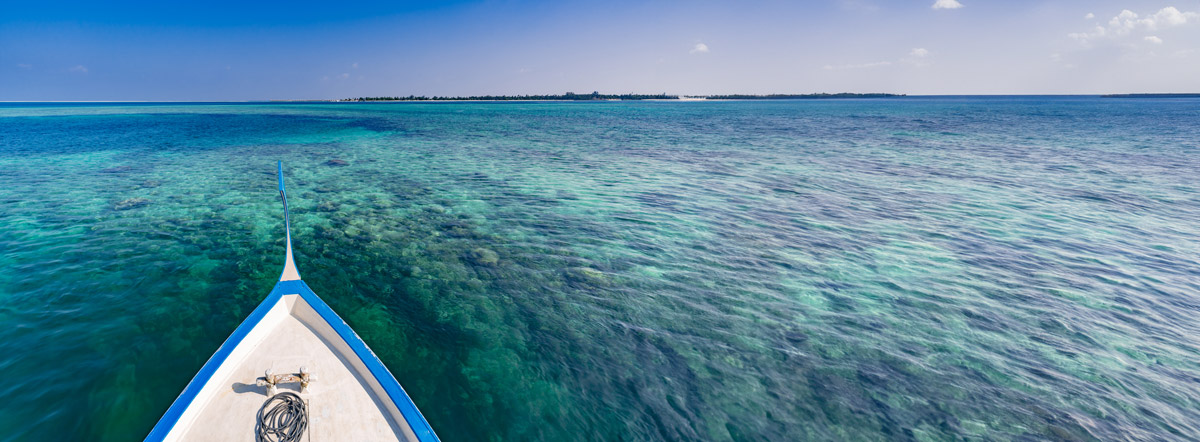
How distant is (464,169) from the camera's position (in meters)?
26.3

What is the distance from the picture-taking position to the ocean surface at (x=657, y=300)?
6879 millimetres

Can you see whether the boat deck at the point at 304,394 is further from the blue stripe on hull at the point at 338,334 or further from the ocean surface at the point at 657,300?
the ocean surface at the point at 657,300

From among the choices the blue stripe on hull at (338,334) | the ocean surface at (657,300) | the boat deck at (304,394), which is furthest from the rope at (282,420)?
the ocean surface at (657,300)

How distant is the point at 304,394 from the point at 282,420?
618 millimetres

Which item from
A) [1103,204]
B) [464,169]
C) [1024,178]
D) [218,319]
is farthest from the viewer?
[464,169]

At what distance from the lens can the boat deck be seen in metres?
5.42

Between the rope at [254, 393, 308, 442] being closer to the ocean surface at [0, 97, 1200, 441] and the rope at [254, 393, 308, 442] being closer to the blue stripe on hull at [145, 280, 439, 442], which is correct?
the blue stripe on hull at [145, 280, 439, 442]

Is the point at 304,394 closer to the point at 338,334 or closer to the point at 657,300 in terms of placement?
the point at 338,334

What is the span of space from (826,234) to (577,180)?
12.6m

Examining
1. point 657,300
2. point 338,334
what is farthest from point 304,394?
point 657,300

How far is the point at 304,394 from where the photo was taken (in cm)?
604

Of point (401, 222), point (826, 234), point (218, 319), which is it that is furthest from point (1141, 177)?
point (218, 319)

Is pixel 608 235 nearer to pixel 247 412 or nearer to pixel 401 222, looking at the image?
pixel 401 222

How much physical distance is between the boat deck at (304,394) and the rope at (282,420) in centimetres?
10
